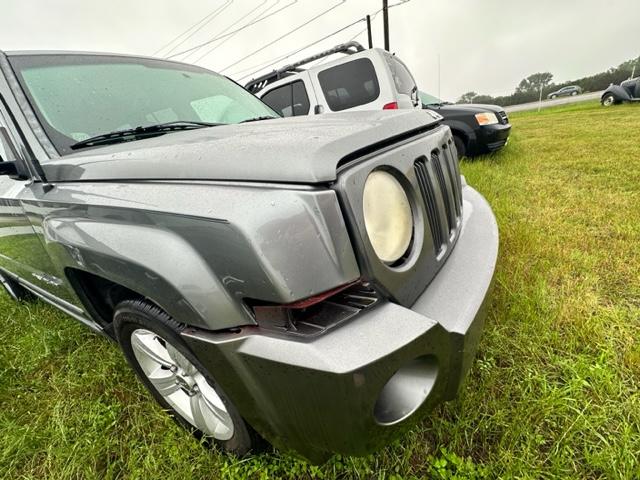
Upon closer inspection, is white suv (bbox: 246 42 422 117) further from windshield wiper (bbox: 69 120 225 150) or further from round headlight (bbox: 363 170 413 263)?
round headlight (bbox: 363 170 413 263)

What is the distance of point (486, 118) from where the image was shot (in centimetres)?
522

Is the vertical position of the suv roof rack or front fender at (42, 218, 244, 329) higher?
the suv roof rack

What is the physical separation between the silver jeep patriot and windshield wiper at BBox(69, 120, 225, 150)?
0.07 ft

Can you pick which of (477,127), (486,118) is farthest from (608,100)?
(477,127)

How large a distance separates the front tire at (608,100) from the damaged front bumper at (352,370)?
20097 millimetres

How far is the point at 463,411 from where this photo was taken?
51.8 inches

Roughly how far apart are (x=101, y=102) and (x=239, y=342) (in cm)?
151

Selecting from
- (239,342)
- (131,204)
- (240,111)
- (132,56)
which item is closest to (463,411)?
(239,342)

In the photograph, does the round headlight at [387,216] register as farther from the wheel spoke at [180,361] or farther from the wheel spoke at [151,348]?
the wheel spoke at [151,348]

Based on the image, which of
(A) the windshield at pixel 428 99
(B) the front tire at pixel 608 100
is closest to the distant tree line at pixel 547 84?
(B) the front tire at pixel 608 100

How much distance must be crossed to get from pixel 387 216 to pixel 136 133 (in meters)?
1.28

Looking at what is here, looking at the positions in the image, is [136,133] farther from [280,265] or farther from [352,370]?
[352,370]

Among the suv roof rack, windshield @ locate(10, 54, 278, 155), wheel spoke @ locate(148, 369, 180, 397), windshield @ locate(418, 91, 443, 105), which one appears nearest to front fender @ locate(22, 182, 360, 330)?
wheel spoke @ locate(148, 369, 180, 397)

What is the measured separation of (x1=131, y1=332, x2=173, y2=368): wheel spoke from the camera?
4.23 feet
